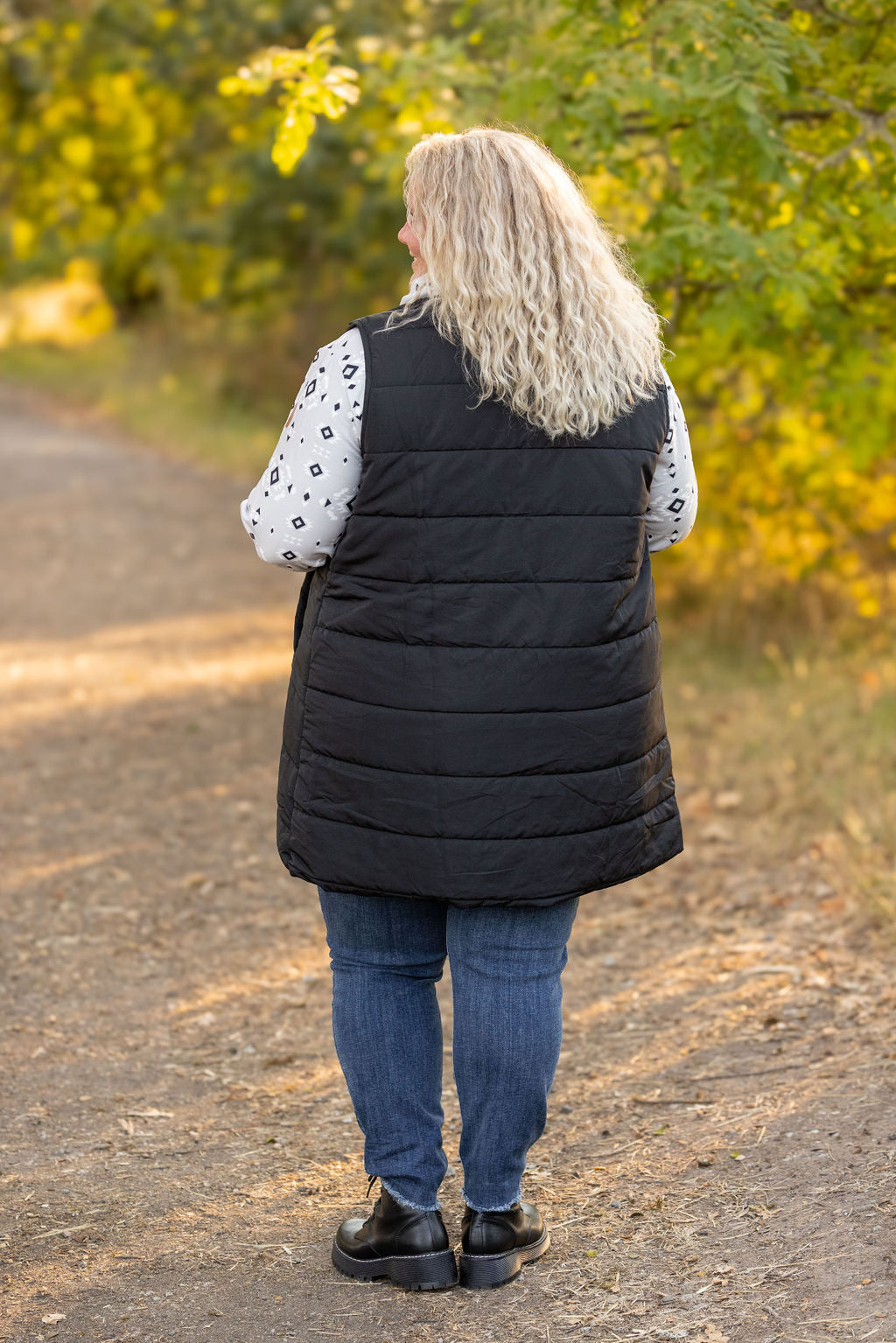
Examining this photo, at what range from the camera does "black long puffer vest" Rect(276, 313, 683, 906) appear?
2100 millimetres

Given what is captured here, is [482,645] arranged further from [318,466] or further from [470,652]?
[318,466]

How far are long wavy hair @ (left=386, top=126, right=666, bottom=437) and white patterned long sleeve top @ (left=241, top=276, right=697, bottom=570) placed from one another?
9 centimetres

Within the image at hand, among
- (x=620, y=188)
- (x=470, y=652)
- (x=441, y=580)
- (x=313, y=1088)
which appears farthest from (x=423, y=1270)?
(x=620, y=188)

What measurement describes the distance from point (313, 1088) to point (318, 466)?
1804 millimetres

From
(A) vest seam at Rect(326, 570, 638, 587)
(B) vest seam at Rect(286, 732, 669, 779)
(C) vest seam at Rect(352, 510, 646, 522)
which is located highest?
(C) vest seam at Rect(352, 510, 646, 522)

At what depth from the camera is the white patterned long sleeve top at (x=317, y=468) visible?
2094mm

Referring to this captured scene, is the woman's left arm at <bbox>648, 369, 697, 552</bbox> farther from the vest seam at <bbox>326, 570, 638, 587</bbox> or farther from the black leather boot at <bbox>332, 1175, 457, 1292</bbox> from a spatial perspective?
the black leather boot at <bbox>332, 1175, 457, 1292</bbox>

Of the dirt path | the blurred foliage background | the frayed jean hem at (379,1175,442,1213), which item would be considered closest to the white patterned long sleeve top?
the frayed jean hem at (379,1175,442,1213)

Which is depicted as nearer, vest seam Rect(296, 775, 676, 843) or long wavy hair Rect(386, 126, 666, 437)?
long wavy hair Rect(386, 126, 666, 437)

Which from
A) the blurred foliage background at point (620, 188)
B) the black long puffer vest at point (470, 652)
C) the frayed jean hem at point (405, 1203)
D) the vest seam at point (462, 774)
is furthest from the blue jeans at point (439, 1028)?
the blurred foliage background at point (620, 188)

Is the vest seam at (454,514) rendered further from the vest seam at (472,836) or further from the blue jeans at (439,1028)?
the blue jeans at (439,1028)

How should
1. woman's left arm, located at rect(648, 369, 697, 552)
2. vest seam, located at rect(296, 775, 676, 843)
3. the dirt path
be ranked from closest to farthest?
vest seam, located at rect(296, 775, 676, 843) → woman's left arm, located at rect(648, 369, 697, 552) → the dirt path

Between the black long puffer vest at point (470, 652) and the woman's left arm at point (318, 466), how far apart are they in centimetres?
3

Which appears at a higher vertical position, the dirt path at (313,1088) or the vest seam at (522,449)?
the vest seam at (522,449)
